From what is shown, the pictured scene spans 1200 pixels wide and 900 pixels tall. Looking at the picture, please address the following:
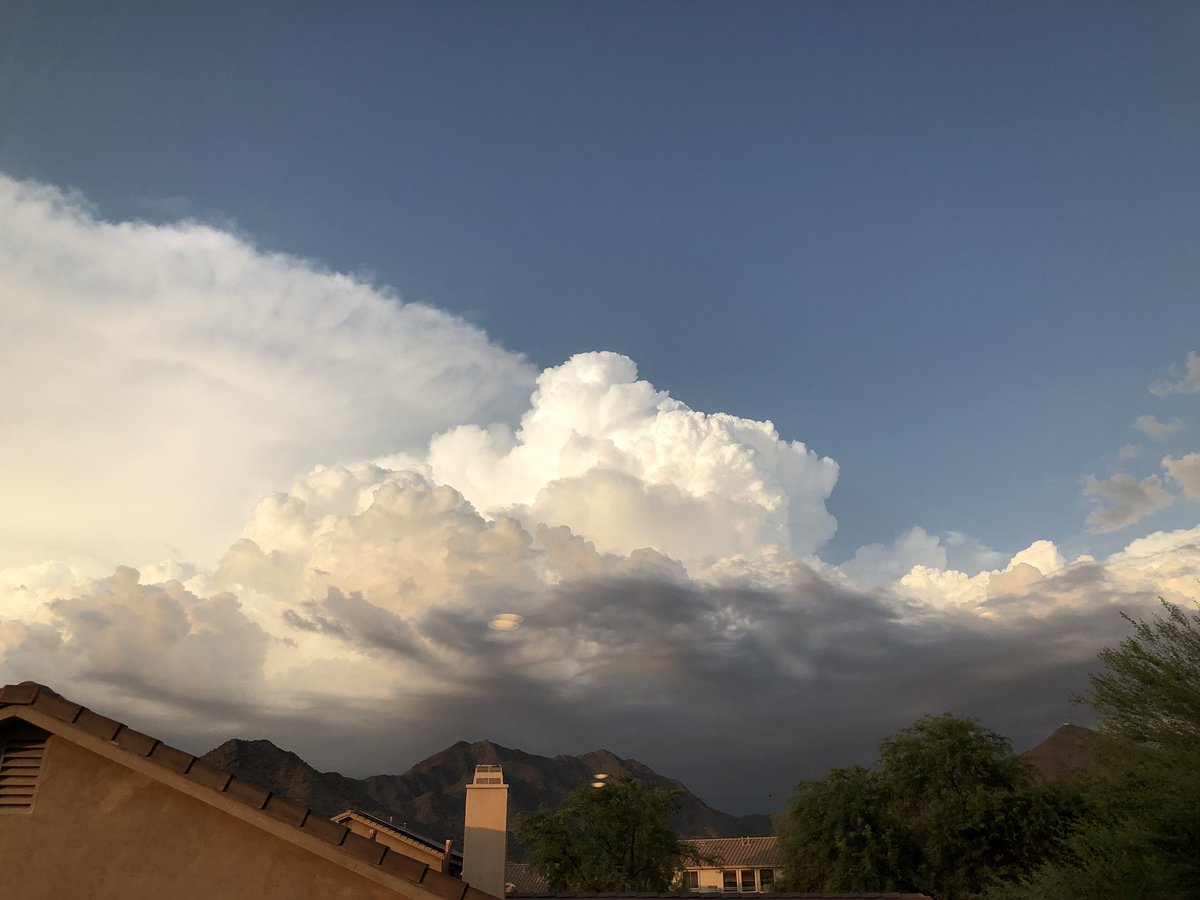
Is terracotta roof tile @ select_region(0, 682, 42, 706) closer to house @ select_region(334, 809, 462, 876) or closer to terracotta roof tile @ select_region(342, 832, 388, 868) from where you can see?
terracotta roof tile @ select_region(342, 832, 388, 868)

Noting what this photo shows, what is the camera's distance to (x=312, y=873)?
34.8 feet

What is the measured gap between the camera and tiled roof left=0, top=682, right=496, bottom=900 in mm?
10508

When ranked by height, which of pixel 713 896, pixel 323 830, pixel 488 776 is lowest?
pixel 713 896

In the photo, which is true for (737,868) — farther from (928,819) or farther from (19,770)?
(19,770)

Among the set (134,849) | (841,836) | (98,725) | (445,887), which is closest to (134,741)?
(98,725)

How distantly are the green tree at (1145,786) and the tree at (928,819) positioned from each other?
10.0 metres

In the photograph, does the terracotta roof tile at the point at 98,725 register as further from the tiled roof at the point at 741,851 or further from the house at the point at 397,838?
the tiled roof at the point at 741,851

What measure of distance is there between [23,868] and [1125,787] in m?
33.0

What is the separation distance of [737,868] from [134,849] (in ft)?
311

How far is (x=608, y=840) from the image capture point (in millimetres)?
60750

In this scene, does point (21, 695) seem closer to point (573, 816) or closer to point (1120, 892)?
point (1120, 892)

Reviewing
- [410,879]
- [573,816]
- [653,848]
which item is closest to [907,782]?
[653,848]

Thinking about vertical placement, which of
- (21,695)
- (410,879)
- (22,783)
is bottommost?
(410,879)

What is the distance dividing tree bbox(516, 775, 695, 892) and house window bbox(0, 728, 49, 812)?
51.4m
